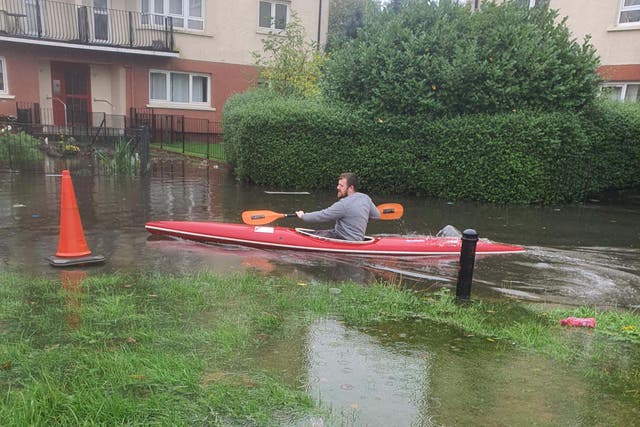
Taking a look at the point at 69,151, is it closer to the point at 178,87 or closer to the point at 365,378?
the point at 178,87

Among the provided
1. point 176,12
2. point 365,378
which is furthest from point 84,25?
point 365,378

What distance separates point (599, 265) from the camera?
7551 millimetres

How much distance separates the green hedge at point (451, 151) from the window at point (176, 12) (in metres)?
11.1

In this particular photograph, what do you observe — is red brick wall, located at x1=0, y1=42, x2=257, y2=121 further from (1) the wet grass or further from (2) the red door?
(1) the wet grass

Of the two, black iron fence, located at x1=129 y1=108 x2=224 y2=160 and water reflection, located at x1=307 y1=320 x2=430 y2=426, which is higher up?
black iron fence, located at x1=129 y1=108 x2=224 y2=160

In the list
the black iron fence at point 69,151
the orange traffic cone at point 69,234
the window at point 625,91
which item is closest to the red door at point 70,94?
the black iron fence at point 69,151

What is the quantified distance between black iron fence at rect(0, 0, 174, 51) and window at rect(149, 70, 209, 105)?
1483 mm

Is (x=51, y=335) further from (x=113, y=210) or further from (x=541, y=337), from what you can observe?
(x=113, y=210)

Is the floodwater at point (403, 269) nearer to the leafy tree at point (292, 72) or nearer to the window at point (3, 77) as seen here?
the leafy tree at point (292, 72)

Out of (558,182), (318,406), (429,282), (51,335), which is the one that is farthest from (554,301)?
(558,182)

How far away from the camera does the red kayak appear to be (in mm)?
7480

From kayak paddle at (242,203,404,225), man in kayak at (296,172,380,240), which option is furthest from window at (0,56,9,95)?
man in kayak at (296,172,380,240)

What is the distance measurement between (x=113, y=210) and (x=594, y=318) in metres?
8.29

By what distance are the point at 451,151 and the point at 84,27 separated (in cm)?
1561
